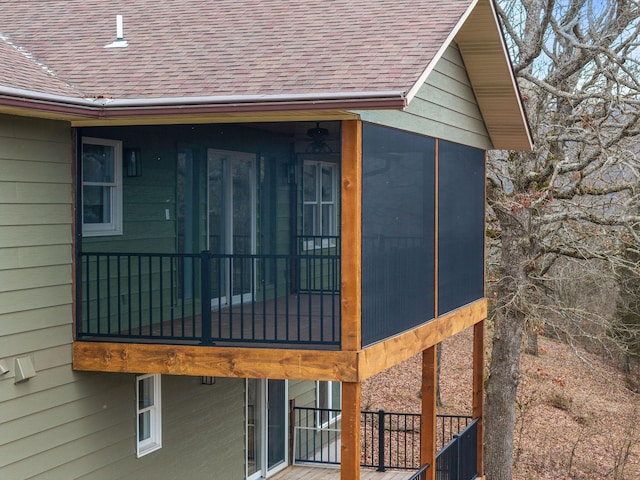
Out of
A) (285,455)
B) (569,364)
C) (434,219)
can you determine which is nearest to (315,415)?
(285,455)

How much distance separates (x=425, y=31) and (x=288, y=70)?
1.81m

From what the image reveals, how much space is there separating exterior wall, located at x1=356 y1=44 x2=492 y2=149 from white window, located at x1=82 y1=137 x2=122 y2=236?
3.30 metres

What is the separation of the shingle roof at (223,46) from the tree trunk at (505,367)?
29.6 ft

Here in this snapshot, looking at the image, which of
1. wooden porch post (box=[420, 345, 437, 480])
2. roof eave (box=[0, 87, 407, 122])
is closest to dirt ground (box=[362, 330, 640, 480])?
wooden porch post (box=[420, 345, 437, 480])

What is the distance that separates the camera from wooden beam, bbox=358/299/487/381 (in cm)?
906

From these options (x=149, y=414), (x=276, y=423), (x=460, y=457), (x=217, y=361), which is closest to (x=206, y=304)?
(x=217, y=361)

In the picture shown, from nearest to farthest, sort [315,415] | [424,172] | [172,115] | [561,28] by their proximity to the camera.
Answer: [172,115] → [424,172] → [315,415] → [561,28]

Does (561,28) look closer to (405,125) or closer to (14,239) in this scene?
(405,125)

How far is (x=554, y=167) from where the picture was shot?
17875mm

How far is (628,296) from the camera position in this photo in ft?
94.0

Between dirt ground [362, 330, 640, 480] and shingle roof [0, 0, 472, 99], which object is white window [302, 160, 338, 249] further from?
dirt ground [362, 330, 640, 480]

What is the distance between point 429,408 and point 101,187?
4.97 metres

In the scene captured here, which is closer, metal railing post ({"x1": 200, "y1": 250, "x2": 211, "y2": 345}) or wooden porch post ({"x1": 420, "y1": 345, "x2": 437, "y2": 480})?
metal railing post ({"x1": 200, "y1": 250, "x2": 211, "y2": 345})

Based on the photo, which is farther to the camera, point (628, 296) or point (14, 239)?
point (628, 296)
